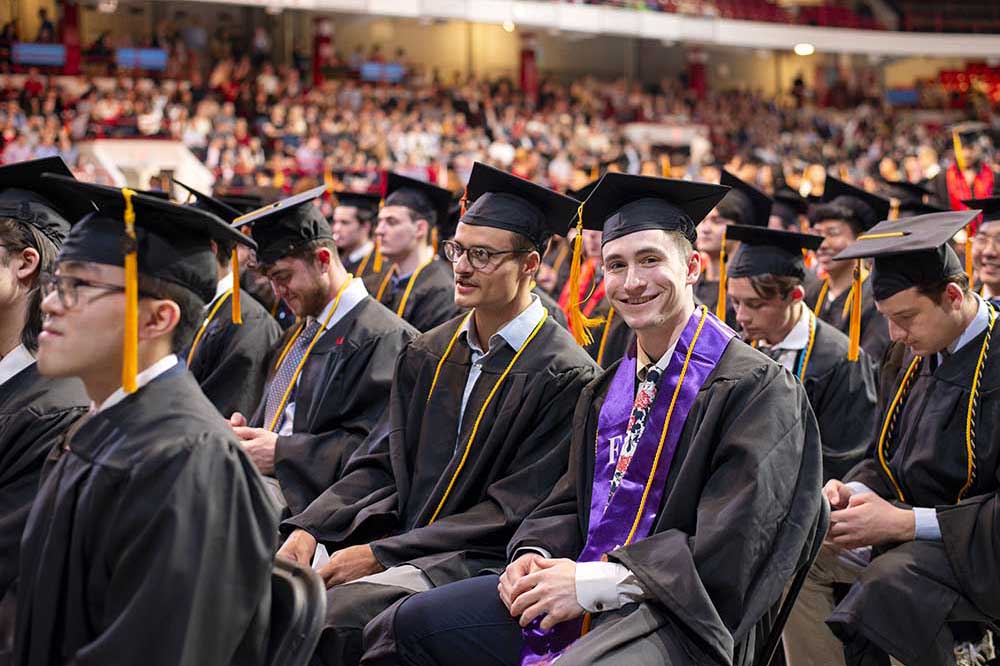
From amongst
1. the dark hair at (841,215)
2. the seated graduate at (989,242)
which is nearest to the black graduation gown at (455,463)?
the seated graduate at (989,242)

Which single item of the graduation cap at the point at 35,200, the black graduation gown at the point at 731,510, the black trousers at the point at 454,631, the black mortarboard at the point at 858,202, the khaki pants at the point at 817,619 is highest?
the graduation cap at the point at 35,200

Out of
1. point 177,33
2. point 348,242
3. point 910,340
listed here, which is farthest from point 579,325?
point 177,33

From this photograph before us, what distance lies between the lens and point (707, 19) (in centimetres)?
2869

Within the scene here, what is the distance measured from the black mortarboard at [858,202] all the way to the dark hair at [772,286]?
5.82 ft

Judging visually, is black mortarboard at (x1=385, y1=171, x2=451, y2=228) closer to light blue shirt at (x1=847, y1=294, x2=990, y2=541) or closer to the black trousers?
light blue shirt at (x1=847, y1=294, x2=990, y2=541)

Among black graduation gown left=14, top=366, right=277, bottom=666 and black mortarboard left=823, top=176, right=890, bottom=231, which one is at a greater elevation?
black mortarboard left=823, top=176, right=890, bottom=231

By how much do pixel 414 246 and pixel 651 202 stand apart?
3614 mm

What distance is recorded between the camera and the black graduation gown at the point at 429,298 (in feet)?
21.8

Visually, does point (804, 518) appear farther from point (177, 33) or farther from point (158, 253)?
point (177, 33)

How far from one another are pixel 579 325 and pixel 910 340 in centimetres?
108

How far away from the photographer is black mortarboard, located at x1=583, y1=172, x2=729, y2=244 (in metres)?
3.36

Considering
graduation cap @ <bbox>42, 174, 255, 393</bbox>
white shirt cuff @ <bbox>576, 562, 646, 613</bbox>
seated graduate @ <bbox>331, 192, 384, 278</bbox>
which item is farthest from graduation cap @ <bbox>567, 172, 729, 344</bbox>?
seated graduate @ <bbox>331, 192, 384, 278</bbox>

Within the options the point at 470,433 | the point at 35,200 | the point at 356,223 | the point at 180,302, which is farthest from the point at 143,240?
the point at 356,223

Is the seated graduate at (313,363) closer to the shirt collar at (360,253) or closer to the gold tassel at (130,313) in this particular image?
the gold tassel at (130,313)
